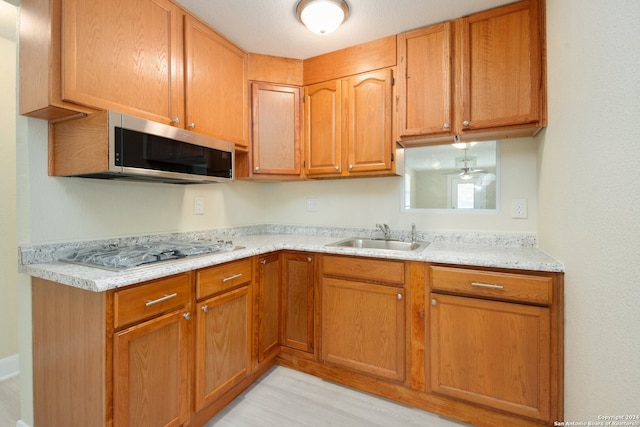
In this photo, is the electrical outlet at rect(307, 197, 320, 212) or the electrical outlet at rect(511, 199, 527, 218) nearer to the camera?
the electrical outlet at rect(511, 199, 527, 218)

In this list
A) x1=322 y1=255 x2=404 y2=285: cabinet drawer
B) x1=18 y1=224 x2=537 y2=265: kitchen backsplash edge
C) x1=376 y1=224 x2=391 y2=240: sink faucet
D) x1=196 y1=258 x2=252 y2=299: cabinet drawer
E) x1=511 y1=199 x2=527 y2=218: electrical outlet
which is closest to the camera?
x1=18 y1=224 x2=537 y2=265: kitchen backsplash edge

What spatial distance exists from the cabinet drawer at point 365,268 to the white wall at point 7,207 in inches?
85.6

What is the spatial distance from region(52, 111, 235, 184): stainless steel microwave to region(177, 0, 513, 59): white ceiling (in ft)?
2.70

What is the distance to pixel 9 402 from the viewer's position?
5.57ft

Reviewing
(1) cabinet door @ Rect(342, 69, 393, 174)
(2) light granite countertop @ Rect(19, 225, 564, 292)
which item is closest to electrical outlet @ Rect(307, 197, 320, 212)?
(2) light granite countertop @ Rect(19, 225, 564, 292)

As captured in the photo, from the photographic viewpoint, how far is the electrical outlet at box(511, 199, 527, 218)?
6.08 feet

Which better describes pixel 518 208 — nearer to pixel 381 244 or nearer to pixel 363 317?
pixel 381 244

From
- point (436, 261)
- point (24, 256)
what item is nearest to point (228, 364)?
point (24, 256)

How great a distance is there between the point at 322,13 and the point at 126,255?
5.41 feet

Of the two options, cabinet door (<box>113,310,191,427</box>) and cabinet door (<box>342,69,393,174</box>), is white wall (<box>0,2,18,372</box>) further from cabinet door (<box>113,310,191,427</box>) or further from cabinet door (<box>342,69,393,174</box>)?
cabinet door (<box>342,69,393,174</box>)

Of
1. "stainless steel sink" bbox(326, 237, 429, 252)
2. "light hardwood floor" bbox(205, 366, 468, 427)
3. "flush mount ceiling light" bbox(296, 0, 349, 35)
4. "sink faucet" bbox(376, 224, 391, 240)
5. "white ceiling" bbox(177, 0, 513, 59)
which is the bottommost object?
"light hardwood floor" bbox(205, 366, 468, 427)

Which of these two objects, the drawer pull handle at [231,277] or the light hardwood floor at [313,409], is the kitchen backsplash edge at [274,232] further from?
the light hardwood floor at [313,409]

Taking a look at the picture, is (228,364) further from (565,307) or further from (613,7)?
(613,7)

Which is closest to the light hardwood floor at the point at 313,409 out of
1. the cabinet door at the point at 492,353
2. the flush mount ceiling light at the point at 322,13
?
the cabinet door at the point at 492,353
